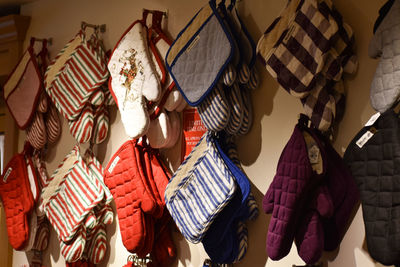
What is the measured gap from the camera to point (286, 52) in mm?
1985

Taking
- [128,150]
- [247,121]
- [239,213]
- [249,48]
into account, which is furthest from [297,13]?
[128,150]

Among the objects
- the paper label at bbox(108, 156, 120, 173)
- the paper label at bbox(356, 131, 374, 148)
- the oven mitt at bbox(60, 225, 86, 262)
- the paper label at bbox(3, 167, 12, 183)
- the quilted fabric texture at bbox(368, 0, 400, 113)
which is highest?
the quilted fabric texture at bbox(368, 0, 400, 113)

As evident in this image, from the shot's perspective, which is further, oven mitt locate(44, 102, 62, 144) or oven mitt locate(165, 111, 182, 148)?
oven mitt locate(44, 102, 62, 144)

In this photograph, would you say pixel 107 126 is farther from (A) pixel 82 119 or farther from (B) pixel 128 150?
(B) pixel 128 150

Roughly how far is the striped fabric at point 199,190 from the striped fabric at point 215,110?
0.21 ft

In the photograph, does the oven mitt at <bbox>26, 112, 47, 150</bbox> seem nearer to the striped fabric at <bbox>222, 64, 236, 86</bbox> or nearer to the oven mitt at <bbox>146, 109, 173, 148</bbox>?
the oven mitt at <bbox>146, 109, 173, 148</bbox>

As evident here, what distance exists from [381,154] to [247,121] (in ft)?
1.92

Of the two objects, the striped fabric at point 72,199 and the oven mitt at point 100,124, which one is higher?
the oven mitt at point 100,124

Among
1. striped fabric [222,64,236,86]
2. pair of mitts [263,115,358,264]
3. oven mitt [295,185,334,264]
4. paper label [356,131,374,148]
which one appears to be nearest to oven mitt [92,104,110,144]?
striped fabric [222,64,236,86]

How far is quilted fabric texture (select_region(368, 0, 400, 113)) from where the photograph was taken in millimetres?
1710

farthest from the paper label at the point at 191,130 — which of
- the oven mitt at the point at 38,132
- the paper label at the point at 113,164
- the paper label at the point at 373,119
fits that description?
the oven mitt at the point at 38,132

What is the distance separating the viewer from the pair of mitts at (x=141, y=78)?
2.39 meters

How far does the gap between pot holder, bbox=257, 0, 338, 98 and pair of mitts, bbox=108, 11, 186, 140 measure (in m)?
0.51

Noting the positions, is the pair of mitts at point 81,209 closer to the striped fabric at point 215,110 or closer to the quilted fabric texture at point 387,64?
the striped fabric at point 215,110
